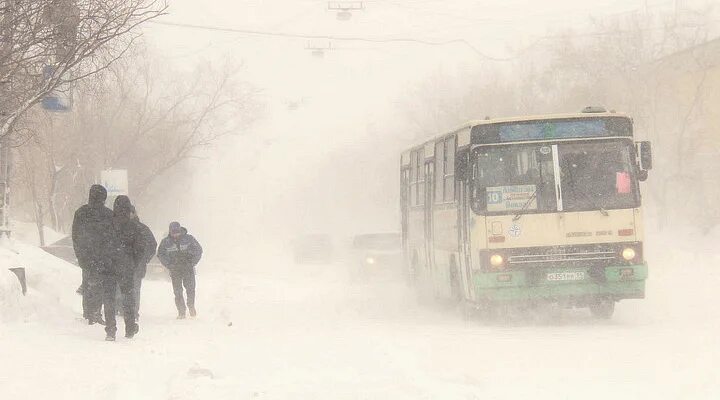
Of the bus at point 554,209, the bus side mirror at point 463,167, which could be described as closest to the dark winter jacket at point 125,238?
the bus side mirror at point 463,167

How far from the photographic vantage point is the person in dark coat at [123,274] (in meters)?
11.8

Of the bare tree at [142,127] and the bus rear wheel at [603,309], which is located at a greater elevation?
the bare tree at [142,127]

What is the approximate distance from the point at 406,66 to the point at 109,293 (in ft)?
→ 384

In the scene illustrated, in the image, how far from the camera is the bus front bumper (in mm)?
14758

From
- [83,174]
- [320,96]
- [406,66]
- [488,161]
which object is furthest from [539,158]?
[320,96]

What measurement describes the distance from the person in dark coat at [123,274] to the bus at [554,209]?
4.85 m

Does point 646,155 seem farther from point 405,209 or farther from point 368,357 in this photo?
point 405,209

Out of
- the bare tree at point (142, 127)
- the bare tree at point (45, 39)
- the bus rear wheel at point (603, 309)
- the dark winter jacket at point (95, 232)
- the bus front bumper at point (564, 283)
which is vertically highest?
the bare tree at point (142, 127)

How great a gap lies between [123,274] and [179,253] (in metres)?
4.68

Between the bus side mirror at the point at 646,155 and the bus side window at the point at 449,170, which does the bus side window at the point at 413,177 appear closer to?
the bus side window at the point at 449,170

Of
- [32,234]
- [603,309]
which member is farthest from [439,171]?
[32,234]

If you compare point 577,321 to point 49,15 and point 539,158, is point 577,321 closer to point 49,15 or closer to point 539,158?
point 539,158

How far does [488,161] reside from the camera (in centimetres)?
1508

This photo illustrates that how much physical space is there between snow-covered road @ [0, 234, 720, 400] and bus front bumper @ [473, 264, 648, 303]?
0.47 m
